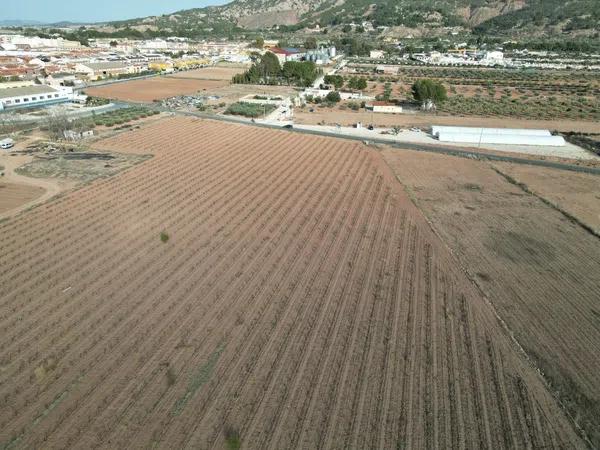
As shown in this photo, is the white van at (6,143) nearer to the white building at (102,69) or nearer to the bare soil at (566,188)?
the bare soil at (566,188)

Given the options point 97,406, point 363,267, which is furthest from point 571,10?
point 97,406

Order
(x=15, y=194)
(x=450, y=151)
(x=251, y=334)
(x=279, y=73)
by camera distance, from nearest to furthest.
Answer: (x=251, y=334), (x=15, y=194), (x=450, y=151), (x=279, y=73)

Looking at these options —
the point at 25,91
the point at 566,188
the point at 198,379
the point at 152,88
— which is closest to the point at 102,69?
the point at 152,88

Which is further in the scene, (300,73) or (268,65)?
(268,65)

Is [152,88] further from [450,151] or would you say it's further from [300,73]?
[450,151]

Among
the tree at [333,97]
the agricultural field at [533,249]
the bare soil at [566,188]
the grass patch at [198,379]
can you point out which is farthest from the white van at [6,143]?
the bare soil at [566,188]

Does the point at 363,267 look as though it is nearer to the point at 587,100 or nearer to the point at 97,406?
the point at 97,406

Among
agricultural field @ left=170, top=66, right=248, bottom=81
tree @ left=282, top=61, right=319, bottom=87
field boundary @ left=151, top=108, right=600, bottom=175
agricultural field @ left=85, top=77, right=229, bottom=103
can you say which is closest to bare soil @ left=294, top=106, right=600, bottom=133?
field boundary @ left=151, top=108, right=600, bottom=175
